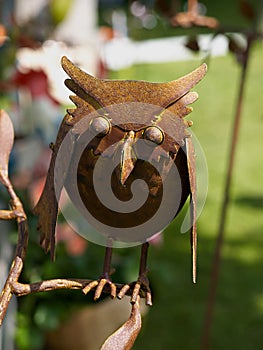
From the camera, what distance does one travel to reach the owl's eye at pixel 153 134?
34cm

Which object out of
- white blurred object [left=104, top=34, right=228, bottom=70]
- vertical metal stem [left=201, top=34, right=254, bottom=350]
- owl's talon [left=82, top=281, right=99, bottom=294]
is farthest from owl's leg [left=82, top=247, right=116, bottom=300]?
white blurred object [left=104, top=34, right=228, bottom=70]

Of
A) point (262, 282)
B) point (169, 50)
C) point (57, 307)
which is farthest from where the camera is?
point (169, 50)

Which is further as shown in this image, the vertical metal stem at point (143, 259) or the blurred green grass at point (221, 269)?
the blurred green grass at point (221, 269)

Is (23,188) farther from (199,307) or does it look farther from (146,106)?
(146,106)

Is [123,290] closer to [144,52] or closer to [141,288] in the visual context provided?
[141,288]

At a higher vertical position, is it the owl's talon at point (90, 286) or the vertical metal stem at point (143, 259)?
the vertical metal stem at point (143, 259)

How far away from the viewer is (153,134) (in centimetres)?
34

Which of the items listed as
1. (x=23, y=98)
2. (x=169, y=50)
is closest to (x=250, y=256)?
(x=23, y=98)

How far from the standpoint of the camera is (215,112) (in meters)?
4.50

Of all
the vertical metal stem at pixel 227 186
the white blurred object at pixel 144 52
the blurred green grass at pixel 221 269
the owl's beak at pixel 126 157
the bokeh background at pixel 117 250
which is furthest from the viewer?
the white blurred object at pixel 144 52

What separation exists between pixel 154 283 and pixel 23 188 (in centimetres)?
41

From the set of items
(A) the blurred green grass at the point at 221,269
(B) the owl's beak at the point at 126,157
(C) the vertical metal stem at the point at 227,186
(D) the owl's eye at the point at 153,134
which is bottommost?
(A) the blurred green grass at the point at 221,269

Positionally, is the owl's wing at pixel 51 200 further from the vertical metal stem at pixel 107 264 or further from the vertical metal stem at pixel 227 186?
the vertical metal stem at pixel 227 186

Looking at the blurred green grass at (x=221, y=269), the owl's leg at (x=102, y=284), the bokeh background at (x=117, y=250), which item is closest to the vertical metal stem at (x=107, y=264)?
the owl's leg at (x=102, y=284)
